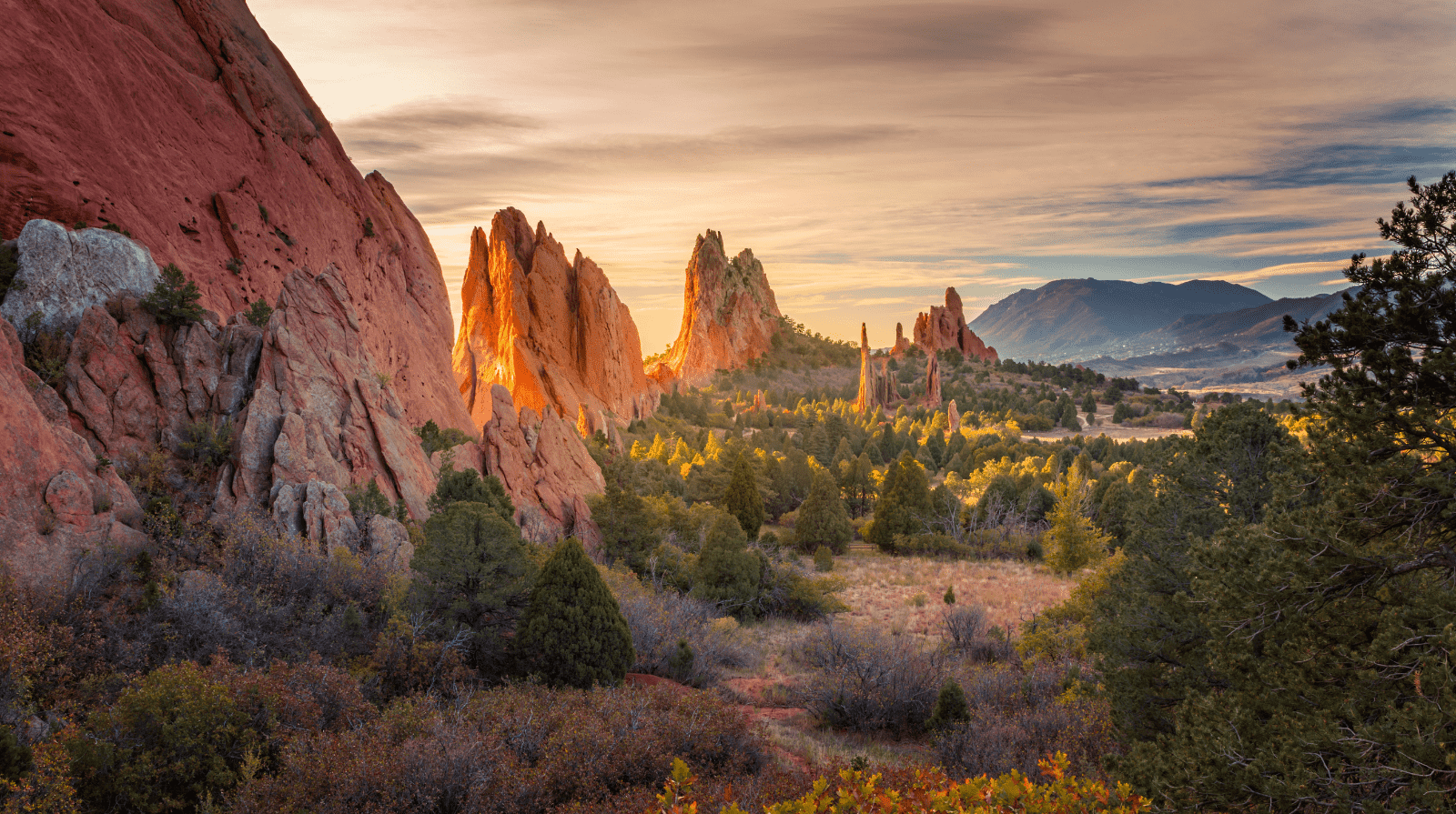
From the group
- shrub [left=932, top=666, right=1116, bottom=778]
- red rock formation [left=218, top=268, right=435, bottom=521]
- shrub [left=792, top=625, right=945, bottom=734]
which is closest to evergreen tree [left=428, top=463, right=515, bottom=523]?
red rock formation [left=218, top=268, right=435, bottom=521]

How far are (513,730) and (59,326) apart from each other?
15924 mm

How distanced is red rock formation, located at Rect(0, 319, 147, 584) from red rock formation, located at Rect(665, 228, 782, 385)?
11802cm

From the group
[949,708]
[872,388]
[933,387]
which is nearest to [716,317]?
[872,388]

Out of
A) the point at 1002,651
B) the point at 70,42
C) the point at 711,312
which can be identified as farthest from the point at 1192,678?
the point at 711,312

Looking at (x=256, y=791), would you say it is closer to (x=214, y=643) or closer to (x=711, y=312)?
(x=214, y=643)

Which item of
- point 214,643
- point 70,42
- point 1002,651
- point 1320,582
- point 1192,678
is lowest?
point 1002,651

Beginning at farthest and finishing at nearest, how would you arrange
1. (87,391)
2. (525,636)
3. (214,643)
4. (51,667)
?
(87,391) → (525,636) → (214,643) → (51,667)

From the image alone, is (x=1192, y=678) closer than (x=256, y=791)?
No

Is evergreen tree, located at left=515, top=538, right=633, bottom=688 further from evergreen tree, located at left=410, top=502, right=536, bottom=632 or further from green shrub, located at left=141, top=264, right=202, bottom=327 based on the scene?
green shrub, located at left=141, top=264, right=202, bottom=327

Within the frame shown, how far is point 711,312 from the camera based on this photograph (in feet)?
464

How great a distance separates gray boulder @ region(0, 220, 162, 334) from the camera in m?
16.6

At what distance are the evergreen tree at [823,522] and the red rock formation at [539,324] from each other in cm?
3029

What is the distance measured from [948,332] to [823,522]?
128132mm

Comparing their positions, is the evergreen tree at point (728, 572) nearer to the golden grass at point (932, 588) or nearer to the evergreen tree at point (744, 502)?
the golden grass at point (932, 588)
